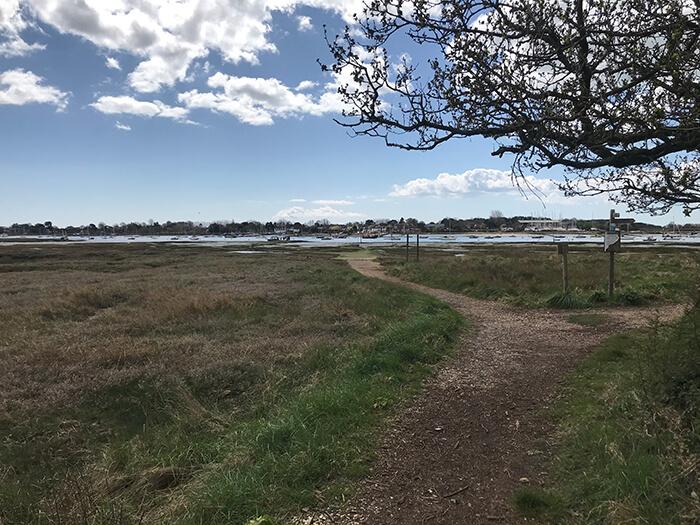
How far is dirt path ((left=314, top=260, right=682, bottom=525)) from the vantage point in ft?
10.9

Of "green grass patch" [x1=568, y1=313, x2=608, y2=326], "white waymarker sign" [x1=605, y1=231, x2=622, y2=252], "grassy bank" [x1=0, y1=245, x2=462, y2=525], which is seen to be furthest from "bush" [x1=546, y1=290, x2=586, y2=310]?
"grassy bank" [x1=0, y1=245, x2=462, y2=525]

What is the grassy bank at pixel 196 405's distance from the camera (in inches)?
143

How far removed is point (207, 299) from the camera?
1410 cm

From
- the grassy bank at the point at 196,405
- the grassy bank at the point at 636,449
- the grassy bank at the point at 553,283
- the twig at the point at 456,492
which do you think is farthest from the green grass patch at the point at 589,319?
the twig at the point at 456,492

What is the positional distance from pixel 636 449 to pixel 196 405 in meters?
5.32

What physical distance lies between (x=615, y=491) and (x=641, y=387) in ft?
5.31

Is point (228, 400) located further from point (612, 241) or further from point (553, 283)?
point (553, 283)

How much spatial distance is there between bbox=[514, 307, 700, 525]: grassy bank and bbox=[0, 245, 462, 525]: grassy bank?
5.73ft

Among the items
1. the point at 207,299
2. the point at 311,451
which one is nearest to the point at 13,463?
the point at 311,451

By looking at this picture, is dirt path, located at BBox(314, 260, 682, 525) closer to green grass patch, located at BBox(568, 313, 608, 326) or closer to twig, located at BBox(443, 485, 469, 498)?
twig, located at BBox(443, 485, 469, 498)

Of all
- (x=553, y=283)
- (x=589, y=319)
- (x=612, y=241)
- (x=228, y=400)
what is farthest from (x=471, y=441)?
(x=553, y=283)

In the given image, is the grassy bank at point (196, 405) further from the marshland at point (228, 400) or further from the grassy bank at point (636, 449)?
the grassy bank at point (636, 449)

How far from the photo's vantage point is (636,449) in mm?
3371

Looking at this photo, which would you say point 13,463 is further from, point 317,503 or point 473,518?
point 473,518
